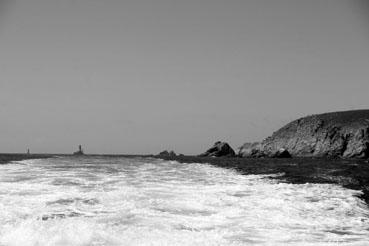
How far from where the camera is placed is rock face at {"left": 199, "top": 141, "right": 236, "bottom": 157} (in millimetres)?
148250

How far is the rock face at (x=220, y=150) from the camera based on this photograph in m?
148

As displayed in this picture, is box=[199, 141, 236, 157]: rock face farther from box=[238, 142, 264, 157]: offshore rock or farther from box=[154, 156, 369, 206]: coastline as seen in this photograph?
box=[154, 156, 369, 206]: coastline

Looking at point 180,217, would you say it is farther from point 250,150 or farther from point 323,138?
point 250,150

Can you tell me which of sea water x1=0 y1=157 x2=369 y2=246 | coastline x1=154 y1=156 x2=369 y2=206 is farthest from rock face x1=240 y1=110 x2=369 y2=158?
sea water x1=0 y1=157 x2=369 y2=246

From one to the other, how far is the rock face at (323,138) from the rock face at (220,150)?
7293mm

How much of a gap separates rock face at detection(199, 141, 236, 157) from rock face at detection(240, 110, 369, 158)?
287 inches

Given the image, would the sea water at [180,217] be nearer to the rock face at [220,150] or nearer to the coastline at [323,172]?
the coastline at [323,172]

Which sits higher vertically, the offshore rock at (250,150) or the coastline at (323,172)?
the offshore rock at (250,150)

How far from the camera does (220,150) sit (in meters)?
148

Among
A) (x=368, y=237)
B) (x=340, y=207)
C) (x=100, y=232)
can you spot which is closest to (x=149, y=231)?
(x=100, y=232)

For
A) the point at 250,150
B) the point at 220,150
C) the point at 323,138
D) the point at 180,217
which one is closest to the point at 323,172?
the point at 180,217

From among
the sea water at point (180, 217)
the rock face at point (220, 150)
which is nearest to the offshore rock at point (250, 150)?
the rock face at point (220, 150)

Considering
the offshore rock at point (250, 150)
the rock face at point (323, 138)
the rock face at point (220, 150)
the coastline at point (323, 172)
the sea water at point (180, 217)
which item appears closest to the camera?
the sea water at point (180, 217)

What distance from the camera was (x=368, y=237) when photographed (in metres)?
12.2
